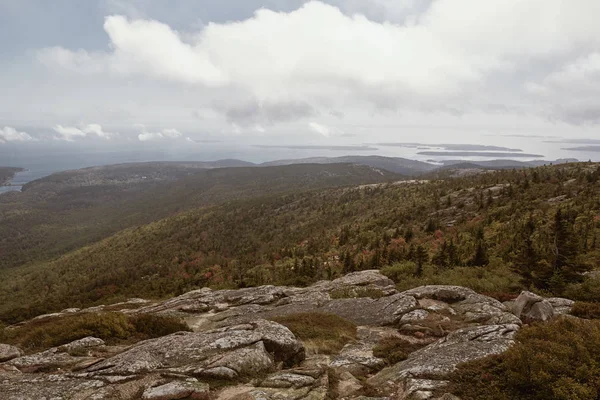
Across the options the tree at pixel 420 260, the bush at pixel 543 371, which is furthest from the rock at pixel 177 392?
the tree at pixel 420 260

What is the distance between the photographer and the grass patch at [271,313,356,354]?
14.8 metres

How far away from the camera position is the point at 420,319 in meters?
17.1

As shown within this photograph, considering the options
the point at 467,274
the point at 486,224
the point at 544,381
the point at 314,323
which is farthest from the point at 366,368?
the point at 486,224

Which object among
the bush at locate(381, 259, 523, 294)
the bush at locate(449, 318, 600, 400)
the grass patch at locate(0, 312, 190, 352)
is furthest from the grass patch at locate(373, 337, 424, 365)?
the bush at locate(381, 259, 523, 294)

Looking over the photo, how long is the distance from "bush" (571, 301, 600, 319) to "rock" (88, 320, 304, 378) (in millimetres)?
13826

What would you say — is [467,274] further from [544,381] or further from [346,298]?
[544,381]

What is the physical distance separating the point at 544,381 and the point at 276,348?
9.23 m

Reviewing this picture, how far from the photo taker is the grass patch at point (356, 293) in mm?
23703

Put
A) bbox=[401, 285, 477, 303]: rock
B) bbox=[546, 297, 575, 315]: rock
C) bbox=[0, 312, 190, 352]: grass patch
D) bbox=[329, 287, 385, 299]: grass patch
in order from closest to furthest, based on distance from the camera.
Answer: bbox=[0, 312, 190, 352]: grass patch
bbox=[546, 297, 575, 315]: rock
bbox=[401, 285, 477, 303]: rock
bbox=[329, 287, 385, 299]: grass patch

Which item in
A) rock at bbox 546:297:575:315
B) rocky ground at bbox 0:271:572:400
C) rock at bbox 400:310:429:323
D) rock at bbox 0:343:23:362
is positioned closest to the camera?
rocky ground at bbox 0:271:572:400

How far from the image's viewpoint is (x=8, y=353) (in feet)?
44.4

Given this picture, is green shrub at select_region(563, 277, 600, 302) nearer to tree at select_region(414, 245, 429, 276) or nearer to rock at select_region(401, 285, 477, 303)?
rock at select_region(401, 285, 477, 303)

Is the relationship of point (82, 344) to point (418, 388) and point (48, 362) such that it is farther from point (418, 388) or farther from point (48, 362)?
point (418, 388)

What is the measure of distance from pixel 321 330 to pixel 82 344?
11.5 metres
